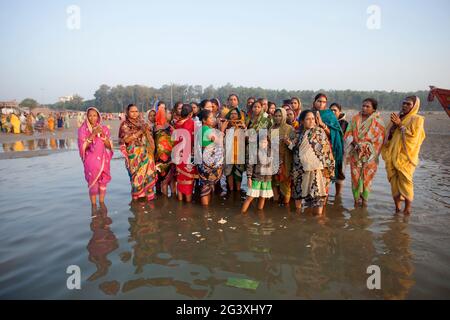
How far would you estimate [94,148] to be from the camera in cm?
497

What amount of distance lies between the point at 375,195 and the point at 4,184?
867 centimetres

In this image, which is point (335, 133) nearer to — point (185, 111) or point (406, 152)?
point (406, 152)

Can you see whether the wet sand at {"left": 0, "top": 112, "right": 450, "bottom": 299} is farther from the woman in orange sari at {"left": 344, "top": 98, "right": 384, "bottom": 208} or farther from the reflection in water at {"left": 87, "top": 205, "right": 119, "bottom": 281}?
the woman in orange sari at {"left": 344, "top": 98, "right": 384, "bottom": 208}

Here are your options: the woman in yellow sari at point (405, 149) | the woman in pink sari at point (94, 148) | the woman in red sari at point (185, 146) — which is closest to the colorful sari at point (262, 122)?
the woman in red sari at point (185, 146)

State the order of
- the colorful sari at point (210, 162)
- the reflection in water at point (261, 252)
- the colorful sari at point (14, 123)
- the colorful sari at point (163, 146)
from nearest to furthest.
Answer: the reflection in water at point (261, 252), the colorful sari at point (210, 162), the colorful sari at point (163, 146), the colorful sari at point (14, 123)

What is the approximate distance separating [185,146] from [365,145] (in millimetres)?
3136

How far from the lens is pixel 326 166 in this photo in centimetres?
455

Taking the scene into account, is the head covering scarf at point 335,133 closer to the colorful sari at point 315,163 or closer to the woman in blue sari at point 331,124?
the woman in blue sari at point 331,124

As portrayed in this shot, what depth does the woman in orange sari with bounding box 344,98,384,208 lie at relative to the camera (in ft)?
15.9

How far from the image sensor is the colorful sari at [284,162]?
489 centimetres

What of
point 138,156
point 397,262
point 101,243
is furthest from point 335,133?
point 101,243

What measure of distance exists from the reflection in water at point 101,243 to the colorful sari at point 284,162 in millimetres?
2939

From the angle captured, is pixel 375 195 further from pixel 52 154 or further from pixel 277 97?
pixel 277 97
